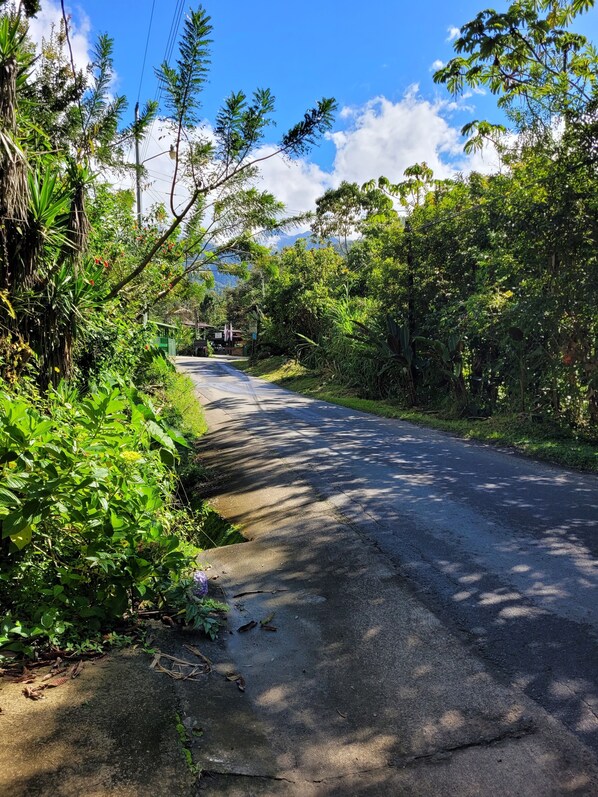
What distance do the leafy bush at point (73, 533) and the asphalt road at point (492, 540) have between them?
195 cm

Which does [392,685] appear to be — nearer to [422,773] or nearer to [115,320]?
[422,773]

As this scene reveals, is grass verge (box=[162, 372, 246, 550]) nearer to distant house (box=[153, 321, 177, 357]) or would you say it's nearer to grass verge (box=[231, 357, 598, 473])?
distant house (box=[153, 321, 177, 357])

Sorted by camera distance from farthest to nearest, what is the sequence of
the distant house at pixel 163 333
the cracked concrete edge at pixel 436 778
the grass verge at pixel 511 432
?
the distant house at pixel 163 333
the grass verge at pixel 511 432
the cracked concrete edge at pixel 436 778

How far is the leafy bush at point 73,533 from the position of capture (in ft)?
9.31

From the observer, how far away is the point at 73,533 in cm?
318

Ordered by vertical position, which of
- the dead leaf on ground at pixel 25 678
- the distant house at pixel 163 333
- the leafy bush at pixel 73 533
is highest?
the distant house at pixel 163 333

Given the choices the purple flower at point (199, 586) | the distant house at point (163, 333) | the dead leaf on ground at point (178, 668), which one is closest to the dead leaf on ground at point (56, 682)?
the dead leaf on ground at point (178, 668)

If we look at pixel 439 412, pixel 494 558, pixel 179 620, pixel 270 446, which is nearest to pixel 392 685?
pixel 179 620

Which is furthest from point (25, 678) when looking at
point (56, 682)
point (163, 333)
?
point (163, 333)

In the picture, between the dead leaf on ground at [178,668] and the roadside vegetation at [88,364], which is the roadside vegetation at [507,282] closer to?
the roadside vegetation at [88,364]

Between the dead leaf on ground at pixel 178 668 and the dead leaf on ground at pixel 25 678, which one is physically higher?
the dead leaf on ground at pixel 25 678

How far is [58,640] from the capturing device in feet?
9.38

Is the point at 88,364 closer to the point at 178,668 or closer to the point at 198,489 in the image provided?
the point at 198,489

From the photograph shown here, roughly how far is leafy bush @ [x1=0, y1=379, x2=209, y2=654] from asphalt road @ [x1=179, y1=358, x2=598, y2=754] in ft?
6.39
